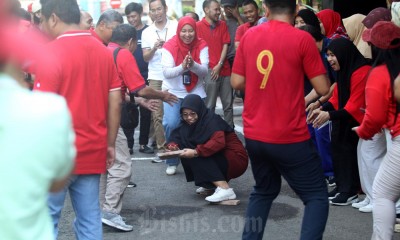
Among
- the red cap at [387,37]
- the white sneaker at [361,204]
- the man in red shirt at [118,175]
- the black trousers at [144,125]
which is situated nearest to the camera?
the red cap at [387,37]

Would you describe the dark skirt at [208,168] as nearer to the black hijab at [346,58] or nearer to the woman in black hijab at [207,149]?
the woman in black hijab at [207,149]

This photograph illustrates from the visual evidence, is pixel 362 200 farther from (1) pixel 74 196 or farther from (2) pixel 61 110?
(2) pixel 61 110

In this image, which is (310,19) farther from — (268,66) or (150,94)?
(268,66)

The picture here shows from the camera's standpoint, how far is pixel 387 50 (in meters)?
5.52

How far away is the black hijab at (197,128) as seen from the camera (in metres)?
7.83

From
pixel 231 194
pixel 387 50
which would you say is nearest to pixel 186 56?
pixel 231 194

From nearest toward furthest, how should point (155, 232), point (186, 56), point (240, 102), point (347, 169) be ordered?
point (155, 232) < point (347, 169) < point (186, 56) < point (240, 102)

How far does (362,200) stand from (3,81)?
5868 mm

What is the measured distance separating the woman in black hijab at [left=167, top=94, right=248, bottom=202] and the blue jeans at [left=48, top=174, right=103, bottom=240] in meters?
2.63

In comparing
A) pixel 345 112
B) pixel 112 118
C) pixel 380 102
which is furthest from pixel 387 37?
pixel 112 118

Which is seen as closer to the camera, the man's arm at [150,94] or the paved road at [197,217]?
the man's arm at [150,94]

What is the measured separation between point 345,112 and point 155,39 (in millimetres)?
4280

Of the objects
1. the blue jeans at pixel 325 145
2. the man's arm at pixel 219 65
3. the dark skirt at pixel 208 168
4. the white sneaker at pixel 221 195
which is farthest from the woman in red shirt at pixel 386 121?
the man's arm at pixel 219 65

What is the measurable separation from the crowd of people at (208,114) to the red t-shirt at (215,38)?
1571 millimetres
